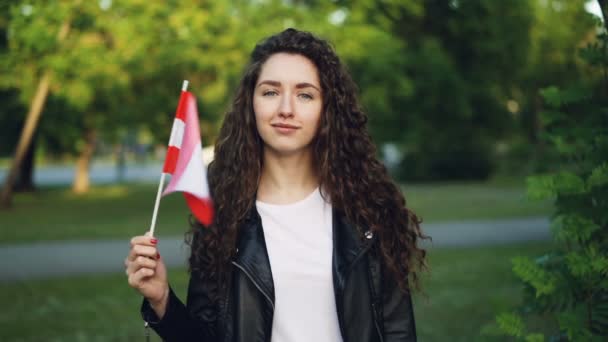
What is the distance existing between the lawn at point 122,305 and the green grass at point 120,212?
217cm

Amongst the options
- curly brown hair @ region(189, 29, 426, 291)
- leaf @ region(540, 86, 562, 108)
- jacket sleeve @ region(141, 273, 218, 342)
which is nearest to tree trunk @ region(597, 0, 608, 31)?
leaf @ region(540, 86, 562, 108)

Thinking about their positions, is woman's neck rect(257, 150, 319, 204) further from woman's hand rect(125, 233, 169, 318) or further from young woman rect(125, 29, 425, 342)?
woman's hand rect(125, 233, 169, 318)

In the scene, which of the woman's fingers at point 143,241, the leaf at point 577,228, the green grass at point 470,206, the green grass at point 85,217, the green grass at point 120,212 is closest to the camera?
the woman's fingers at point 143,241

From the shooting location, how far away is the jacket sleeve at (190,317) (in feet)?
7.13

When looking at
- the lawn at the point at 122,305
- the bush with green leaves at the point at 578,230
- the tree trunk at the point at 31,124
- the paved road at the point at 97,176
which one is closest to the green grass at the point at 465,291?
the lawn at the point at 122,305

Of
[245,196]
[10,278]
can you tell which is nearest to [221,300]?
[245,196]

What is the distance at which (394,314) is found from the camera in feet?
7.55

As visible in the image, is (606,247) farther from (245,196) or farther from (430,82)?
(430,82)

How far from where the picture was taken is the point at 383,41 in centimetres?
1900

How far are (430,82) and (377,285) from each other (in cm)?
2320

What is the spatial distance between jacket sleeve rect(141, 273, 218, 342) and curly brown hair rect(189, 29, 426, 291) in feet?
0.21

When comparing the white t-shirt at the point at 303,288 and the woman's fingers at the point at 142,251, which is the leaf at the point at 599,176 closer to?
the white t-shirt at the point at 303,288

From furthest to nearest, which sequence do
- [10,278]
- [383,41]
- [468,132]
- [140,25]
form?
[468,132] → [383,41] → [140,25] → [10,278]

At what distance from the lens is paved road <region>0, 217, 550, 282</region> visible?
913 cm
